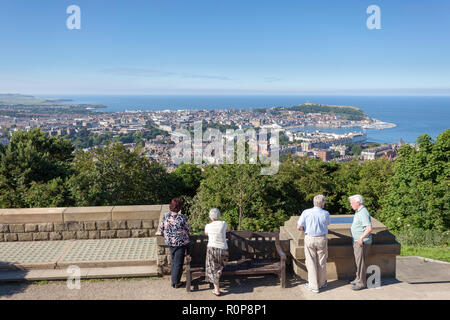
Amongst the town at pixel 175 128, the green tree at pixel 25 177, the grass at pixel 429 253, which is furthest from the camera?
the town at pixel 175 128

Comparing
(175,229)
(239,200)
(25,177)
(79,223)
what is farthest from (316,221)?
(239,200)

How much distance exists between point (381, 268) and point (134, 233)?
4548 mm

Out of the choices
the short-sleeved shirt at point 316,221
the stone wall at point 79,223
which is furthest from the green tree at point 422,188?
the stone wall at point 79,223

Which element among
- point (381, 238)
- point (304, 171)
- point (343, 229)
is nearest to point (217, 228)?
point (343, 229)

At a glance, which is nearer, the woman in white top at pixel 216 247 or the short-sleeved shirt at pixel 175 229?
the woman in white top at pixel 216 247

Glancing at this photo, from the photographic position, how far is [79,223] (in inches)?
286

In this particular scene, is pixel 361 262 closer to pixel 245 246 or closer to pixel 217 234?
pixel 245 246

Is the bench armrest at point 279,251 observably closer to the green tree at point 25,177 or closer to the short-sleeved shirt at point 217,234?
the short-sleeved shirt at point 217,234

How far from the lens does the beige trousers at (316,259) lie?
17.1 feet

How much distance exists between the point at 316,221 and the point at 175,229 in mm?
2021

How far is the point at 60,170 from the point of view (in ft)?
39.9

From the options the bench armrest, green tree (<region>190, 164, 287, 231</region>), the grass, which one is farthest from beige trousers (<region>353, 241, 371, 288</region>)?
green tree (<region>190, 164, 287, 231</region>)
